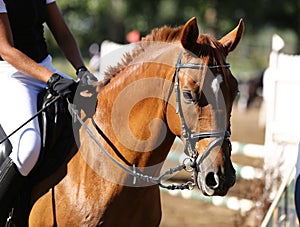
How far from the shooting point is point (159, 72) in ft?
A: 12.4

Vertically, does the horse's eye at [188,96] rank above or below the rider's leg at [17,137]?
above

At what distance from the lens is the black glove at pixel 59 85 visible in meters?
4.02

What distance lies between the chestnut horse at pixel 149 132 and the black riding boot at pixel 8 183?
0.53 ft

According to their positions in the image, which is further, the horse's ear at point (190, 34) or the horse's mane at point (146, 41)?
the horse's mane at point (146, 41)

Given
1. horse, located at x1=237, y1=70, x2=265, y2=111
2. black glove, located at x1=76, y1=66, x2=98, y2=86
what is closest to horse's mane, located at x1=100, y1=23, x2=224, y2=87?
black glove, located at x1=76, y1=66, x2=98, y2=86

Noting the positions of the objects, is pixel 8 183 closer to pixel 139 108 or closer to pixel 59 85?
pixel 59 85

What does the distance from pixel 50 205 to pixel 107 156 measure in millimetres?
492

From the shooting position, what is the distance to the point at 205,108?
350 cm

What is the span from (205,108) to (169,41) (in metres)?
0.57

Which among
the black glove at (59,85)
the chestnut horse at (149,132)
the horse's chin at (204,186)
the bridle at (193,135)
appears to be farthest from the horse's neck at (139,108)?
the horse's chin at (204,186)

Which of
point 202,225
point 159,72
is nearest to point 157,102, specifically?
point 159,72

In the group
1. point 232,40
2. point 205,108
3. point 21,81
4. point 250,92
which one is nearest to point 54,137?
point 21,81

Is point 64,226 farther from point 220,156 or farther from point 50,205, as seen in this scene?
point 220,156

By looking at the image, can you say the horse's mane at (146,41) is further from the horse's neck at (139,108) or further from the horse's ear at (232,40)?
the horse's ear at (232,40)
